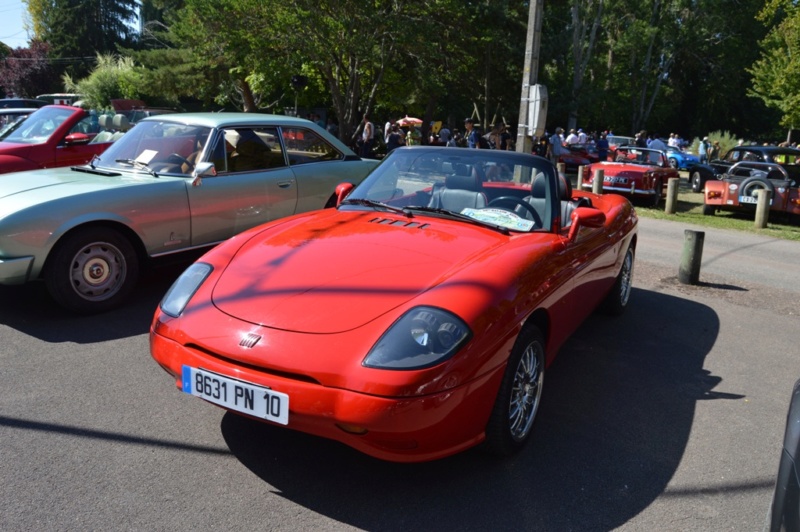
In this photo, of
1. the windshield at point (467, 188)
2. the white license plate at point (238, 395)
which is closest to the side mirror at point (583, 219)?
the windshield at point (467, 188)

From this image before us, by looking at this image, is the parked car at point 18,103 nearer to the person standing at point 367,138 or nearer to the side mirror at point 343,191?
the person standing at point 367,138

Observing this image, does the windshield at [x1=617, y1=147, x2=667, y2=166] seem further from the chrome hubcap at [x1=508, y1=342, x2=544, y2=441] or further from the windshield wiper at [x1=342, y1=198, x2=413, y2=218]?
the chrome hubcap at [x1=508, y1=342, x2=544, y2=441]

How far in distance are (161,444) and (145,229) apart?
2727 mm

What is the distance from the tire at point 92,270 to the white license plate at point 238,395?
2673 millimetres

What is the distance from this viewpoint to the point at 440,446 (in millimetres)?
2672

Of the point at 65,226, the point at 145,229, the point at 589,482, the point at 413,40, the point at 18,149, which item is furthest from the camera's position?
the point at 413,40

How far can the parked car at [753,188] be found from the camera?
→ 1319cm

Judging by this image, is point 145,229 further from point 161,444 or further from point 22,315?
point 161,444

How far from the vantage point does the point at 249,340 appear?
109 inches

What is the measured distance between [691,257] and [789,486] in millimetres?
5758

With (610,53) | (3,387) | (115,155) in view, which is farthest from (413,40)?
(610,53)

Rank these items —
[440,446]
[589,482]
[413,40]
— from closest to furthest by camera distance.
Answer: [440,446], [589,482], [413,40]

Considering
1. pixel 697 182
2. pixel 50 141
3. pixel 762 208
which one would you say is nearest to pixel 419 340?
pixel 50 141

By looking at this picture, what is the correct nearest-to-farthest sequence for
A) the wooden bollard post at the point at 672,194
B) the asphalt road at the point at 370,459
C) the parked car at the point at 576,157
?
the asphalt road at the point at 370,459, the wooden bollard post at the point at 672,194, the parked car at the point at 576,157
